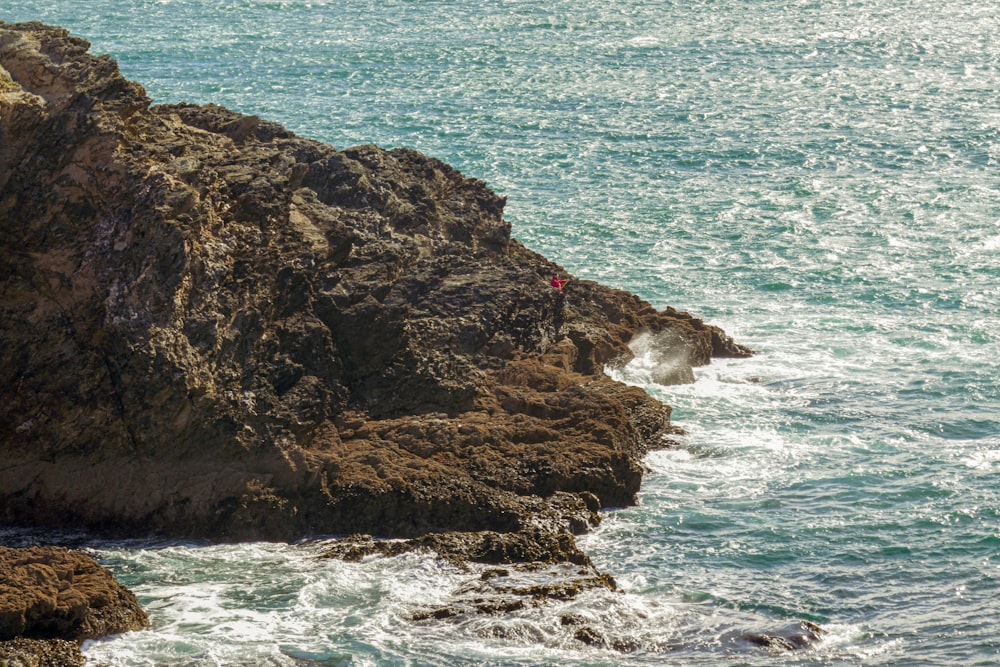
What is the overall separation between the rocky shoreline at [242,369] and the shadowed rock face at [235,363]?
3 cm

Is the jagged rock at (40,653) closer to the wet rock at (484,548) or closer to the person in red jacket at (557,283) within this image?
the wet rock at (484,548)

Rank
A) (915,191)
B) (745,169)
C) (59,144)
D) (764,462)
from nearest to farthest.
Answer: (59,144), (764,462), (915,191), (745,169)

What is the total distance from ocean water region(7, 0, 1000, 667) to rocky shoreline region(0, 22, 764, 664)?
2.74 ft

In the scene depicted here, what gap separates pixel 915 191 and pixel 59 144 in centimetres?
2404

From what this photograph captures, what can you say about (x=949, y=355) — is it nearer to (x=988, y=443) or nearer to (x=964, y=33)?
(x=988, y=443)

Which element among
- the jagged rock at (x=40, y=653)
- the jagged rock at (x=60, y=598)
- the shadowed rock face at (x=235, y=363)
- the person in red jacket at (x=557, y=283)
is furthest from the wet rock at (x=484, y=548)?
the person in red jacket at (x=557, y=283)

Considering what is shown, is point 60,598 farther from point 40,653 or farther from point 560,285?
point 560,285

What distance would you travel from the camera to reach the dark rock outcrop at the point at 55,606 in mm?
15727

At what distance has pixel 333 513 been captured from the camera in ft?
64.6

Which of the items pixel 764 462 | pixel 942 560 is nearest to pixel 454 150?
pixel 764 462

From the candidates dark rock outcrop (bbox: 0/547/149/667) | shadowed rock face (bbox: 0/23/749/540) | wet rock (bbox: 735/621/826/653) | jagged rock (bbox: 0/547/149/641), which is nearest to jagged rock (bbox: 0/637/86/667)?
dark rock outcrop (bbox: 0/547/149/667)

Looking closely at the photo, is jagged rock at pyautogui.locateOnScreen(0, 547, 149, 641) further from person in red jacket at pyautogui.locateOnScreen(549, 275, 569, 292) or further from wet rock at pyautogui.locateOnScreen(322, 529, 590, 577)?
person in red jacket at pyautogui.locateOnScreen(549, 275, 569, 292)

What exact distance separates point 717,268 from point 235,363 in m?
15.4

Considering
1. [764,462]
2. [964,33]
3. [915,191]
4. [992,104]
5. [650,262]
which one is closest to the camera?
[764,462]
